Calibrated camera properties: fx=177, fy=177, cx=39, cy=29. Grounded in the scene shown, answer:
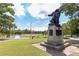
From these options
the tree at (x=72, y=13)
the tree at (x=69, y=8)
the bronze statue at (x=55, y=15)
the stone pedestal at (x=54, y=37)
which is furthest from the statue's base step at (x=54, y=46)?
the tree at (x=69, y=8)

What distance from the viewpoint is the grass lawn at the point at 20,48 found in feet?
11.8

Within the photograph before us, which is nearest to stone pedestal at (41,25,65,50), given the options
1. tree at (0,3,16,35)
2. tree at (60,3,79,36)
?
tree at (60,3,79,36)

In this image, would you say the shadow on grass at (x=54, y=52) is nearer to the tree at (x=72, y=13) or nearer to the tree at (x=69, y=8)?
the tree at (x=72, y=13)

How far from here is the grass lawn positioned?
3.60 m

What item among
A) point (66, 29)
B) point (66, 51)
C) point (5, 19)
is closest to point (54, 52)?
point (66, 51)

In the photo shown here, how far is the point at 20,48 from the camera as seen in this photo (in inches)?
145

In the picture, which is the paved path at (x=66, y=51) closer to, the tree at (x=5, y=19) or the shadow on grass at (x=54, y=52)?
the shadow on grass at (x=54, y=52)

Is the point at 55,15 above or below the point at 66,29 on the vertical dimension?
above

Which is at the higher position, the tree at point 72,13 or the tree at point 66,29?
the tree at point 72,13

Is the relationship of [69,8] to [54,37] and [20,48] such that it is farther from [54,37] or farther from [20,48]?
[20,48]

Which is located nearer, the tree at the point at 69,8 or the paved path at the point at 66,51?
the paved path at the point at 66,51

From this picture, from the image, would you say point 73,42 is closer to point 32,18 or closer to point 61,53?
point 61,53

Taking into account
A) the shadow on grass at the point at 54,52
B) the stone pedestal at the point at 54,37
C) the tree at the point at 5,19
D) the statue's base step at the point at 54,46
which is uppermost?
the tree at the point at 5,19

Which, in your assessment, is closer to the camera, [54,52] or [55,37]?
[54,52]
